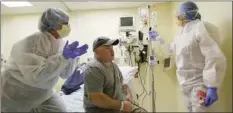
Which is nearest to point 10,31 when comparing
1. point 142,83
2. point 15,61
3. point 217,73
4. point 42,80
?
point 15,61

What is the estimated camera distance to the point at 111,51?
1.04 metres

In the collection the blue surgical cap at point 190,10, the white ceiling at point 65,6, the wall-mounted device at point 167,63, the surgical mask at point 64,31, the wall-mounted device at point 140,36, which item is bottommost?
the wall-mounted device at point 167,63

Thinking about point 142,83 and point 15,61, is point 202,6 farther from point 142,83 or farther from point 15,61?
point 15,61

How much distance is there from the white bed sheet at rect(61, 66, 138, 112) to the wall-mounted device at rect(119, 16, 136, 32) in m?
0.18

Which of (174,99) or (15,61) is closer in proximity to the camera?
(174,99)

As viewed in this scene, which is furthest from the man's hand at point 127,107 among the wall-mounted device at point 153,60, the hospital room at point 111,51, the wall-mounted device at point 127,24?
the wall-mounted device at point 127,24

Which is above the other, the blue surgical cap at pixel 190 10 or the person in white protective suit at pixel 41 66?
the blue surgical cap at pixel 190 10

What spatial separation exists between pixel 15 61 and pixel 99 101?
504 mm

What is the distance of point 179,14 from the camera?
107cm

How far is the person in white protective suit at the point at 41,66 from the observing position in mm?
1096

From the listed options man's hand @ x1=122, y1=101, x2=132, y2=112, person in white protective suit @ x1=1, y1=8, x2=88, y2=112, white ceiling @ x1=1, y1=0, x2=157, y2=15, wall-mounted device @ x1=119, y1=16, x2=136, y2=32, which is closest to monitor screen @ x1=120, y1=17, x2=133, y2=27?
wall-mounted device @ x1=119, y1=16, x2=136, y2=32

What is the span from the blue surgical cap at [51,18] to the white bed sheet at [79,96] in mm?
371

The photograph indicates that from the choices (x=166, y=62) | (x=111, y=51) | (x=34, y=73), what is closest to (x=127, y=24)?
(x=111, y=51)

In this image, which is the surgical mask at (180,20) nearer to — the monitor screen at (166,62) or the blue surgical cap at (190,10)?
the blue surgical cap at (190,10)
